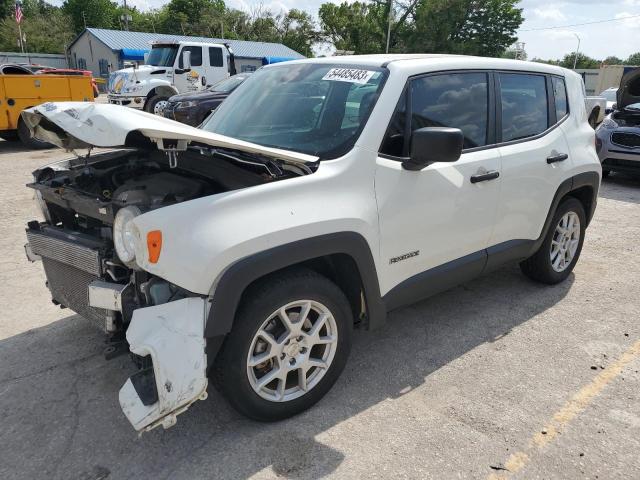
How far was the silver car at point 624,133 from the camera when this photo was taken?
9.05 meters

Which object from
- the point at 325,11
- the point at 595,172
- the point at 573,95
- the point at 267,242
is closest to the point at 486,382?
the point at 267,242

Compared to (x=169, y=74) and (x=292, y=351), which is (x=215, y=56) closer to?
(x=169, y=74)

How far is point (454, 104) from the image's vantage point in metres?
3.41

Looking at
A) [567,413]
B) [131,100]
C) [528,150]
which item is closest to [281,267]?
[567,413]

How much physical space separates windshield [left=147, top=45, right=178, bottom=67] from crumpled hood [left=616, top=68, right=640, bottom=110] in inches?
534

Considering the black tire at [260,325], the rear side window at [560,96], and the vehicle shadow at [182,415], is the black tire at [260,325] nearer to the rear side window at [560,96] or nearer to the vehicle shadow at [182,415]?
the vehicle shadow at [182,415]

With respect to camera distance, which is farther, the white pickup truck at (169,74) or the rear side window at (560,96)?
the white pickup truck at (169,74)

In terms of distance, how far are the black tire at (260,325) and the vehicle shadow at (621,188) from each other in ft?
23.8

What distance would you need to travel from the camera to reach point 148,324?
229 cm

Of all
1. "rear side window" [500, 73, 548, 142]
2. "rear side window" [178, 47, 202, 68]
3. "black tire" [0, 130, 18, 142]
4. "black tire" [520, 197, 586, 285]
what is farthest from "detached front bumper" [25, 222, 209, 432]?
"rear side window" [178, 47, 202, 68]

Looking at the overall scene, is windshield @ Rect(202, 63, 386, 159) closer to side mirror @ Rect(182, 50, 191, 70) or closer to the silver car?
the silver car

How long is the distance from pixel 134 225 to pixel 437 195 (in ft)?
5.81

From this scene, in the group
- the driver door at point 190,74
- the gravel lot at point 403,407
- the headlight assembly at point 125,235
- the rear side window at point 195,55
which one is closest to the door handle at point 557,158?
the gravel lot at point 403,407

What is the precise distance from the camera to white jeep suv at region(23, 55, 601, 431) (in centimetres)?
230
